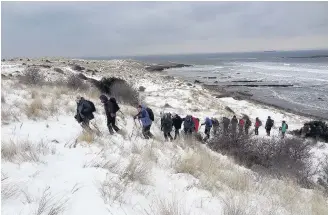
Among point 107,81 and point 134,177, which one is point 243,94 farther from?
point 134,177

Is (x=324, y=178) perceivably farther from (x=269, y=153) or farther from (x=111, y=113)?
(x=111, y=113)

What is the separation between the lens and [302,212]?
4906 mm

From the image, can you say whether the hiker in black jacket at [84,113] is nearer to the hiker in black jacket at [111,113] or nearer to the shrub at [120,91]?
the hiker in black jacket at [111,113]

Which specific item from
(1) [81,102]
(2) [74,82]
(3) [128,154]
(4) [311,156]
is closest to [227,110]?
(2) [74,82]

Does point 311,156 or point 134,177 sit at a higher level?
point 134,177

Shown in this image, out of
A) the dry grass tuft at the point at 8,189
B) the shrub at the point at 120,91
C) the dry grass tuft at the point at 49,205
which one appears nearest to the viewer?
the dry grass tuft at the point at 49,205

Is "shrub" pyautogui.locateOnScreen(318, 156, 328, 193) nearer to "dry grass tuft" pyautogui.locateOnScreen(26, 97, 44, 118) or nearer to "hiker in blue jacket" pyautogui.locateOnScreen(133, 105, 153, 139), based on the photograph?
"hiker in blue jacket" pyautogui.locateOnScreen(133, 105, 153, 139)

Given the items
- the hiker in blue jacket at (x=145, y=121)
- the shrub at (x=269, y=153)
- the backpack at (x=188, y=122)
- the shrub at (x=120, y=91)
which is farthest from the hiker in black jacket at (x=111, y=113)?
the shrub at (x=120, y=91)

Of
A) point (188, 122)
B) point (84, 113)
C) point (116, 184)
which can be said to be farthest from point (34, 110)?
point (188, 122)

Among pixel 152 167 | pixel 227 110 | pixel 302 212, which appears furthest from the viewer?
pixel 227 110

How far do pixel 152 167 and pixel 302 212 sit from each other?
7.61 feet

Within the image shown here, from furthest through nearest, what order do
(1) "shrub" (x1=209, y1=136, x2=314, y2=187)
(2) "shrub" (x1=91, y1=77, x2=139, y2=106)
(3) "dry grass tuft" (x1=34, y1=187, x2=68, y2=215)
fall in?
(2) "shrub" (x1=91, y1=77, x2=139, y2=106)
(1) "shrub" (x1=209, y1=136, x2=314, y2=187)
(3) "dry grass tuft" (x1=34, y1=187, x2=68, y2=215)

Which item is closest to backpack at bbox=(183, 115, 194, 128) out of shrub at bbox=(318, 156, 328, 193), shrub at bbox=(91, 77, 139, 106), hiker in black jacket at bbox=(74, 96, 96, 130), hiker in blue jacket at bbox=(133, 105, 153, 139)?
hiker in blue jacket at bbox=(133, 105, 153, 139)

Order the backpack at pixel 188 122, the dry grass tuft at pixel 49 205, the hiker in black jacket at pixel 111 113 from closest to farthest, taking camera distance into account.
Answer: the dry grass tuft at pixel 49 205 < the hiker in black jacket at pixel 111 113 < the backpack at pixel 188 122
